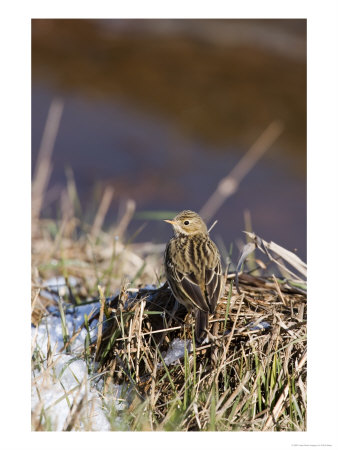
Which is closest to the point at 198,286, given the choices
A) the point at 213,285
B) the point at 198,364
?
the point at 213,285

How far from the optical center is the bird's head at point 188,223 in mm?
4457

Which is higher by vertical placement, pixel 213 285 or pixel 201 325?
pixel 213 285

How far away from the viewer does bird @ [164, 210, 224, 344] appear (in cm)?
361

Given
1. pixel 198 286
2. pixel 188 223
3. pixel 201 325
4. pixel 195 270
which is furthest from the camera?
pixel 188 223

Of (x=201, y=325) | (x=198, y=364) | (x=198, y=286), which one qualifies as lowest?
(x=198, y=364)

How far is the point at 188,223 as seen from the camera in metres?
4.48

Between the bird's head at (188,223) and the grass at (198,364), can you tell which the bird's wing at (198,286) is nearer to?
the grass at (198,364)

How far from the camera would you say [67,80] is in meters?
12.8

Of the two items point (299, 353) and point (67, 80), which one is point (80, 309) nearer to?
point (299, 353)

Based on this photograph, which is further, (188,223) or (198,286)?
(188,223)

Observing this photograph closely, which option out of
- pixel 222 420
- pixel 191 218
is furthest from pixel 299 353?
pixel 191 218

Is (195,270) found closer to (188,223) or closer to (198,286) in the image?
(198,286)

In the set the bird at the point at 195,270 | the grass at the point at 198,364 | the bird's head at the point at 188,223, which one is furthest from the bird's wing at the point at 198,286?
the bird's head at the point at 188,223

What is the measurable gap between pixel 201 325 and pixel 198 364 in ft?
0.77
